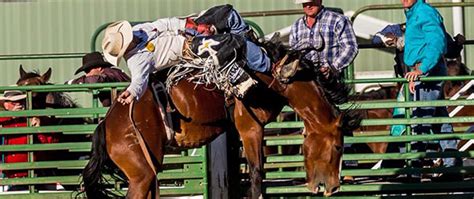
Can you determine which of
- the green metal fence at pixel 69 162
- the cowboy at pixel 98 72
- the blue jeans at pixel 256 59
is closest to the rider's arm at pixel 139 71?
the blue jeans at pixel 256 59

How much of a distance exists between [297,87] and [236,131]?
83 centimetres

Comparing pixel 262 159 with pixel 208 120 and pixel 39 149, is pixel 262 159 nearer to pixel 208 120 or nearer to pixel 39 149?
pixel 208 120

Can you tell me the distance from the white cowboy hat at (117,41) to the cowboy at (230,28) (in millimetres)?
518

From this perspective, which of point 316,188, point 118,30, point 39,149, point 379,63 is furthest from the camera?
point 379,63

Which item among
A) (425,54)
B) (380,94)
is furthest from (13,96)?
(380,94)

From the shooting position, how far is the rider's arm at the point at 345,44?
9359 millimetres

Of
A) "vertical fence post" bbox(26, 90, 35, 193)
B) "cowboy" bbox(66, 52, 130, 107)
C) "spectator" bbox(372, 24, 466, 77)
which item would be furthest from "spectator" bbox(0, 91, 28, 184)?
"spectator" bbox(372, 24, 466, 77)

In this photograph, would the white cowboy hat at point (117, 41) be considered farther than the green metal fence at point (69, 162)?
No

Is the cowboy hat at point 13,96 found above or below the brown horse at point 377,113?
above

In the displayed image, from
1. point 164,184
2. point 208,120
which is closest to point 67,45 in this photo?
point 164,184

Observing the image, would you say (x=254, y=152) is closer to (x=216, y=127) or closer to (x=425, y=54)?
(x=216, y=127)

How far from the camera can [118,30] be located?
27.5 feet

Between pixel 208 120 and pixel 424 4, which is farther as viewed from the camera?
pixel 424 4

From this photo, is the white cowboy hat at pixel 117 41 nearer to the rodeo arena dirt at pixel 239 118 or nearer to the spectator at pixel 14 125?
the rodeo arena dirt at pixel 239 118
